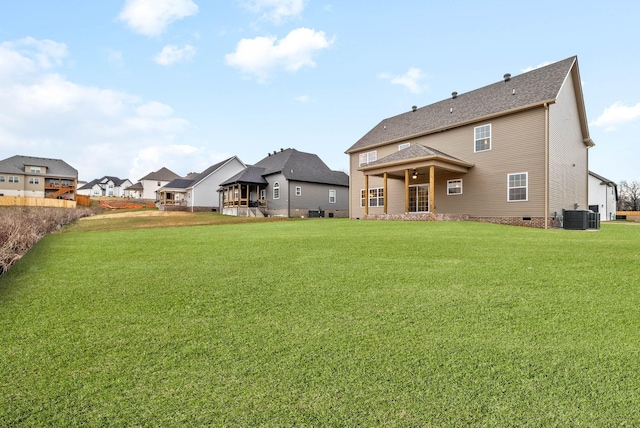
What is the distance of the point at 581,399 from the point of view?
6.19ft

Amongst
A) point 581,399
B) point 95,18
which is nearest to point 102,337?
point 581,399

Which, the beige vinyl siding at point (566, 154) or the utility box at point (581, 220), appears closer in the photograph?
the utility box at point (581, 220)

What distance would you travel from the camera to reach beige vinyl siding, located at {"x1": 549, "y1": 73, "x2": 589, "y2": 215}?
1467 cm

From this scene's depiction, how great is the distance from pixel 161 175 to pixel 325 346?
72.4m

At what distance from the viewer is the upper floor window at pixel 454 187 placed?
1725 centimetres

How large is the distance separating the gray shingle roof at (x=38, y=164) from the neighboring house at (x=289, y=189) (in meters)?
36.7

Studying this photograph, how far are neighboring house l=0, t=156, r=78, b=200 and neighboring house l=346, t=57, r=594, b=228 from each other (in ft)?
176

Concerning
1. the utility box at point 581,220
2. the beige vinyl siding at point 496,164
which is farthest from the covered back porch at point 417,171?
the utility box at point 581,220

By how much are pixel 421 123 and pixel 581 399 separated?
1980 cm

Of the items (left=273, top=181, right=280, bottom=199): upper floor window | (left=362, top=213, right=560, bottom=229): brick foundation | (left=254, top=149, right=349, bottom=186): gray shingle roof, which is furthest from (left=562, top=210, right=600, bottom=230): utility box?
(left=273, top=181, right=280, bottom=199): upper floor window

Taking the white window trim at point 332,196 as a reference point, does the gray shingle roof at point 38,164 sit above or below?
above

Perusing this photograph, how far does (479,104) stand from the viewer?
56.5 ft

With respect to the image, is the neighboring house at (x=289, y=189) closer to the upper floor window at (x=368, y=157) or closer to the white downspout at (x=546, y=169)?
the upper floor window at (x=368, y=157)

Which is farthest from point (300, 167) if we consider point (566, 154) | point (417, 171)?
point (566, 154)
